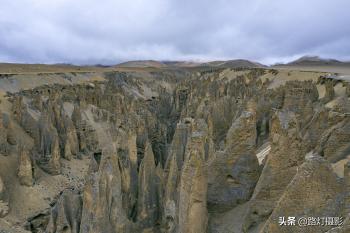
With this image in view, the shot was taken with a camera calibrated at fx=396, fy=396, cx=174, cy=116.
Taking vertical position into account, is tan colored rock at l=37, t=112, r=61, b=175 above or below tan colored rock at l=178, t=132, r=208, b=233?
below

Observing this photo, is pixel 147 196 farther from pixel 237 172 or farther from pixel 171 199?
pixel 237 172

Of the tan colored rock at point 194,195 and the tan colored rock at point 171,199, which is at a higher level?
the tan colored rock at point 194,195

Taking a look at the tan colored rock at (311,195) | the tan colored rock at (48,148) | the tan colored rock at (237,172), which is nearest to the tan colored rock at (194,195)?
the tan colored rock at (237,172)

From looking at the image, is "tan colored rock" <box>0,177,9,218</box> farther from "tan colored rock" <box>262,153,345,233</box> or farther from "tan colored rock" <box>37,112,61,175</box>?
"tan colored rock" <box>262,153,345,233</box>

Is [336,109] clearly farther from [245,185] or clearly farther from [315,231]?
[315,231]

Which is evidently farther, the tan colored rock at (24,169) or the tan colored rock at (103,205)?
the tan colored rock at (24,169)

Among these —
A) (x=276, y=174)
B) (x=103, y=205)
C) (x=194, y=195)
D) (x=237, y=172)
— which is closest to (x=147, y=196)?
(x=103, y=205)

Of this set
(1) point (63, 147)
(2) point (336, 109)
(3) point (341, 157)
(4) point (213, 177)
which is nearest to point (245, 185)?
(4) point (213, 177)

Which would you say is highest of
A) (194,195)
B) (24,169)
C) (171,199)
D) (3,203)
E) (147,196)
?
(194,195)

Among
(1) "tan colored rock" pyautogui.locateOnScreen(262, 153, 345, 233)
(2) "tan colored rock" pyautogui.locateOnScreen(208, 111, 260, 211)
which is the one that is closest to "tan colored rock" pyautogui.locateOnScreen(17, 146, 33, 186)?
(2) "tan colored rock" pyautogui.locateOnScreen(208, 111, 260, 211)

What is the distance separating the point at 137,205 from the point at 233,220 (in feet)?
16.9

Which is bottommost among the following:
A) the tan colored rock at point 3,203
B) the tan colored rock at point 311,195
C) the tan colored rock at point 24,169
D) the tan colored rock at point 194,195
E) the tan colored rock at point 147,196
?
the tan colored rock at point 3,203

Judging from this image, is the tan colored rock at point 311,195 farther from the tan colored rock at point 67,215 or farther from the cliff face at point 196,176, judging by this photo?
the tan colored rock at point 67,215

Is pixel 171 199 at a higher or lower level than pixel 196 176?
lower
